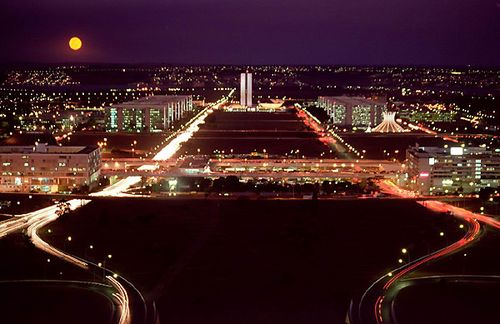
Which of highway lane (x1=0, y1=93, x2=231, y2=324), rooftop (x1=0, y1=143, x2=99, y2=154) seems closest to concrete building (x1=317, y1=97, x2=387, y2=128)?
highway lane (x1=0, y1=93, x2=231, y2=324)

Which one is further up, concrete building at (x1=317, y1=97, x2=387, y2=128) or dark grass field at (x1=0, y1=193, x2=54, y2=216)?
concrete building at (x1=317, y1=97, x2=387, y2=128)

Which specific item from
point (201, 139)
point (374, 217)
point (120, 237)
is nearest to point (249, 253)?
point (120, 237)

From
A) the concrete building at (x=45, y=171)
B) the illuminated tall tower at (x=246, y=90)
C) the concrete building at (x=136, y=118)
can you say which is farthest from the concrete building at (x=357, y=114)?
the concrete building at (x=45, y=171)

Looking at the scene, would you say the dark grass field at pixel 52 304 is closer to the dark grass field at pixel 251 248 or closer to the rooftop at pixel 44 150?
the dark grass field at pixel 251 248

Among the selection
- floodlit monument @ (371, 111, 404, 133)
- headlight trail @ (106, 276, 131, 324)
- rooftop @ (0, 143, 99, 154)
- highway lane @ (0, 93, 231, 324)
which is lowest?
headlight trail @ (106, 276, 131, 324)

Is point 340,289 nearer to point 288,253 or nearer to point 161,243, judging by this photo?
point 288,253

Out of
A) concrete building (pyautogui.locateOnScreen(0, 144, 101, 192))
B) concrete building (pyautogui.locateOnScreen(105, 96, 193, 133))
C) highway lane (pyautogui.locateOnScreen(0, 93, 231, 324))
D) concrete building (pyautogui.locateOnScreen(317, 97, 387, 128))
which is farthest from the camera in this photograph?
concrete building (pyautogui.locateOnScreen(317, 97, 387, 128))

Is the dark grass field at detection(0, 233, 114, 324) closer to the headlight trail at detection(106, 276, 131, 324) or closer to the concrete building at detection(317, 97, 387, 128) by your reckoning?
the headlight trail at detection(106, 276, 131, 324)
